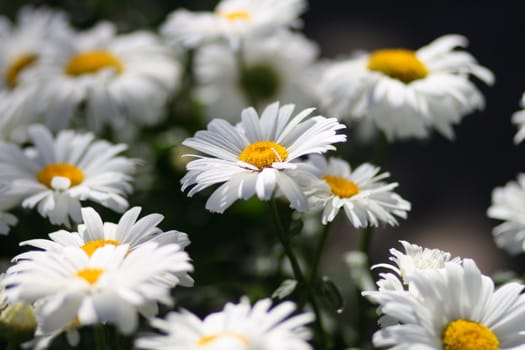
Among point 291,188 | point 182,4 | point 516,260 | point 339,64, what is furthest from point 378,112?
point 182,4

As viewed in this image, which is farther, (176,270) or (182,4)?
(182,4)

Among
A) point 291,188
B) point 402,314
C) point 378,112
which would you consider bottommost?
point 402,314

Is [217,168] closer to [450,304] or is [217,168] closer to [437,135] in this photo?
[450,304]

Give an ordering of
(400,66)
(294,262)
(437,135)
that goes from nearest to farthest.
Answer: (294,262) → (400,66) → (437,135)

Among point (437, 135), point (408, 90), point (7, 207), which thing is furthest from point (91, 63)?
point (437, 135)

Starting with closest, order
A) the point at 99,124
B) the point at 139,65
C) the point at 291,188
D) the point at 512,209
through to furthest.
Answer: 1. the point at 291,188
2. the point at 512,209
3. the point at 99,124
4. the point at 139,65

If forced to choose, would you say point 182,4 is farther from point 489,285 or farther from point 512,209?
point 489,285

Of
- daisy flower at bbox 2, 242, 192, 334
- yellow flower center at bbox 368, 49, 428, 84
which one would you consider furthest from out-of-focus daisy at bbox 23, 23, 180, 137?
daisy flower at bbox 2, 242, 192, 334
